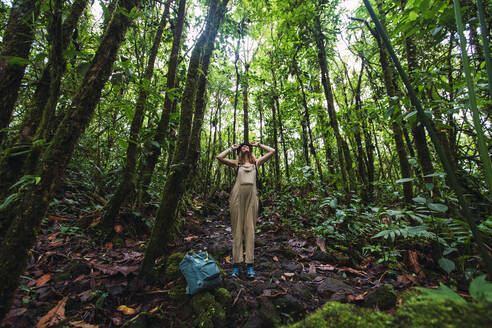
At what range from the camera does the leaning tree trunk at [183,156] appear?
2.86m

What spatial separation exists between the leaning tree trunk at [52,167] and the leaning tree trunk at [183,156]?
1.26 m

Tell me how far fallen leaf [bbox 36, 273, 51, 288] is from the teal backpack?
5.85 ft

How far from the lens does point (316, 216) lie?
201 inches

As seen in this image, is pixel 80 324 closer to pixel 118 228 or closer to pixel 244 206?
pixel 118 228

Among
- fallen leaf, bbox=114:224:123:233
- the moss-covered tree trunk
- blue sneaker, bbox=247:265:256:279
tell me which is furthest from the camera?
the moss-covered tree trunk

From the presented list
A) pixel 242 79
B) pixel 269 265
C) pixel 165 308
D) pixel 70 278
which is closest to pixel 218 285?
pixel 165 308

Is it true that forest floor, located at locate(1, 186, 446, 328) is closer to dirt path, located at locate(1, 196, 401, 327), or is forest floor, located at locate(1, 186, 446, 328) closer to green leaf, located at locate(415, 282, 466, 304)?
dirt path, located at locate(1, 196, 401, 327)

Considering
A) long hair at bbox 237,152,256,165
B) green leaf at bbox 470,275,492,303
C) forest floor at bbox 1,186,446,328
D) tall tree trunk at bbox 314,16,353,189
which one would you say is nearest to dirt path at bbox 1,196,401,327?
forest floor at bbox 1,186,446,328

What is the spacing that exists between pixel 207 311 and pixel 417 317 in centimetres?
201

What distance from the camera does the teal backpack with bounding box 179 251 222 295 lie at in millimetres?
2410

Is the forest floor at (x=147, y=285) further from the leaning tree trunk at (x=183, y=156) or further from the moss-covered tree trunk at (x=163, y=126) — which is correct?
the moss-covered tree trunk at (x=163, y=126)

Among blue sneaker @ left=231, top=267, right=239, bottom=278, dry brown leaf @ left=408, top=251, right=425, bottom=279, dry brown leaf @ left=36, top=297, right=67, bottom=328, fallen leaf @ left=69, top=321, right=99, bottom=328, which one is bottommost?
fallen leaf @ left=69, top=321, right=99, bottom=328

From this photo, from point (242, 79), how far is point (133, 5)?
26.3 ft

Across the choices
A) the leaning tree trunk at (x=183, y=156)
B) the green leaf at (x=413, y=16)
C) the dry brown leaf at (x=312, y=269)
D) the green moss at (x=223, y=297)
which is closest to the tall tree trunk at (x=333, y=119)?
the dry brown leaf at (x=312, y=269)
